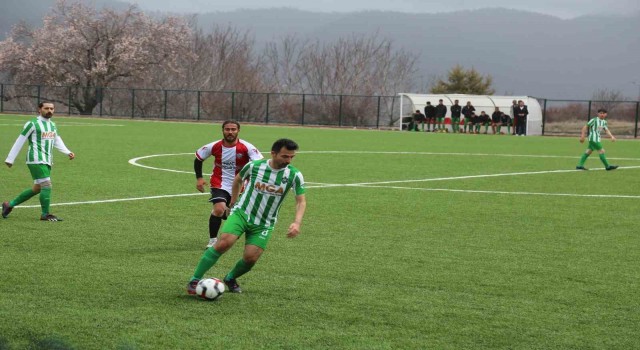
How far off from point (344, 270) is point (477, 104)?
5114 centimetres

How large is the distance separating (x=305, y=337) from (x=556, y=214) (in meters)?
9.90

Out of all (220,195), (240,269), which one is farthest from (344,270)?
(220,195)

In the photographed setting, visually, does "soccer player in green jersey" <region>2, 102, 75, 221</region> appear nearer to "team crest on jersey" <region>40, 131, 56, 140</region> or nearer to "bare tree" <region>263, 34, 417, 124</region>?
"team crest on jersey" <region>40, 131, 56, 140</region>

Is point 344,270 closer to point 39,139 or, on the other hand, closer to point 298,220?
point 298,220

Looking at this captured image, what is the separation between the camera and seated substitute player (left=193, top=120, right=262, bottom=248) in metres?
12.4

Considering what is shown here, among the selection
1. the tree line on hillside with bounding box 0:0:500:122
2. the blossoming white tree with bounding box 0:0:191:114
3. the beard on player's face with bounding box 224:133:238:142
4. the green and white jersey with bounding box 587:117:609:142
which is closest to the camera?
the beard on player's face with bounding box 224:133:238:142

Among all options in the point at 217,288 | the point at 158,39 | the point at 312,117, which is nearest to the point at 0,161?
the point at 217,288

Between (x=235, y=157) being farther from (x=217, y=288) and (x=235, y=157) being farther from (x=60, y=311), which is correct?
(x=60, y=311)

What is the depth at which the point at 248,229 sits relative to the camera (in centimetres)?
941

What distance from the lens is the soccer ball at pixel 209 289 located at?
8930 millimetres

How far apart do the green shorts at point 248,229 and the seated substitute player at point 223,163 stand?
2.93m

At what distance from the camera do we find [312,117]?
7294 cm

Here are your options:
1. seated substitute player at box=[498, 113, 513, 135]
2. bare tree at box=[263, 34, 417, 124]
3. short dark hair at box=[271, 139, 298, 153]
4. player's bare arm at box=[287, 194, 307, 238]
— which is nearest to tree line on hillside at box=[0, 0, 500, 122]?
bare tree at box=[263, 34, 417, 124]

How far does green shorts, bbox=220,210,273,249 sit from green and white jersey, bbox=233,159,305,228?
0.13 feet
